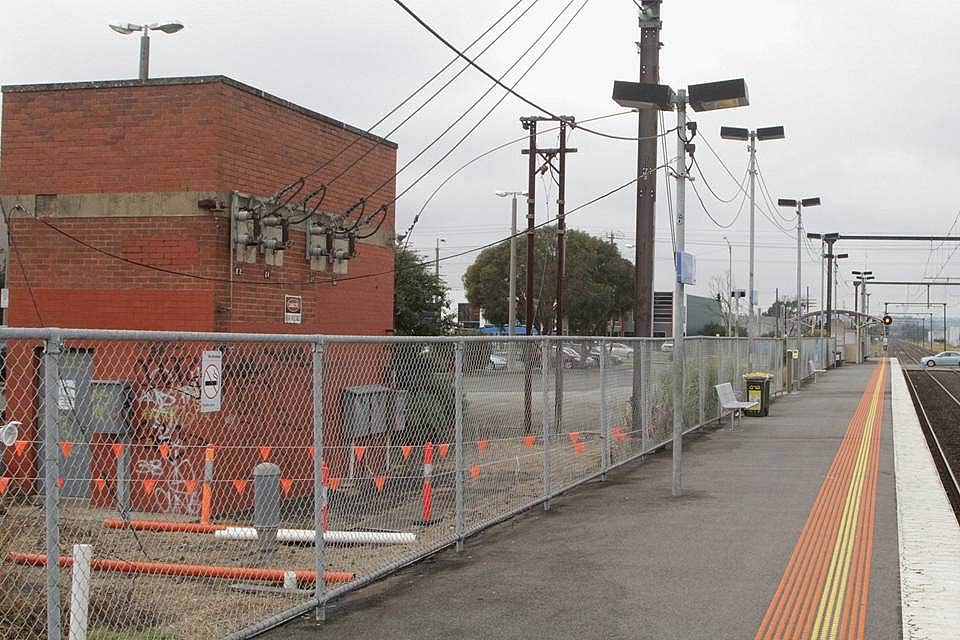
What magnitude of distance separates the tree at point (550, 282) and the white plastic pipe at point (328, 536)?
1851 inches

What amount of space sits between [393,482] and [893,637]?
360 centimetres

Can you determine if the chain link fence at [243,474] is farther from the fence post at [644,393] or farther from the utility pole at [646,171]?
the utility pole at [646,171]

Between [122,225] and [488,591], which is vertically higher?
[122,225]

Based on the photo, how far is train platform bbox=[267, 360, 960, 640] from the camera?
20.9 ft

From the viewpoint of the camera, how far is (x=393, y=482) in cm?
770

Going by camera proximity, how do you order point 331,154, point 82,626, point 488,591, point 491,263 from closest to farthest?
point 82,626
point 488,591
point 331,154
point 491,263

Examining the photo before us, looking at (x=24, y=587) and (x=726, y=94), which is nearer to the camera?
(x=24, y=587)

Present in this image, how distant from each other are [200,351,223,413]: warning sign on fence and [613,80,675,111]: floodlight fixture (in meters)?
6.02

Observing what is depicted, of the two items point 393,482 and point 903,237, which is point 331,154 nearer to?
point 393,482

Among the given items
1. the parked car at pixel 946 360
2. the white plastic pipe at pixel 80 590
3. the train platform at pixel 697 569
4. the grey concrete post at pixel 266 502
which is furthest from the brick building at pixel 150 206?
the parked car at pixel 946 360

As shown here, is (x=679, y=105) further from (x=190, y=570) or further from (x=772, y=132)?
(x=772, y=132)

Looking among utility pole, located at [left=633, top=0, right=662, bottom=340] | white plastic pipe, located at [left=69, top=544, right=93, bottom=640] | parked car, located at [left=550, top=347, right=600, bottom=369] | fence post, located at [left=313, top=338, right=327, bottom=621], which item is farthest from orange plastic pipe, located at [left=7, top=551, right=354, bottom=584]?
utility pole, located at [left=633, top=0, right=662, bottom=340]

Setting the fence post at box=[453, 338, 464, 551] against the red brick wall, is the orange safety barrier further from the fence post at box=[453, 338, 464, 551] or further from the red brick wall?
the red brick wall

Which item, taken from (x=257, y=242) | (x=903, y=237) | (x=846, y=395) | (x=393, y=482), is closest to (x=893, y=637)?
(x=393, y=482)
